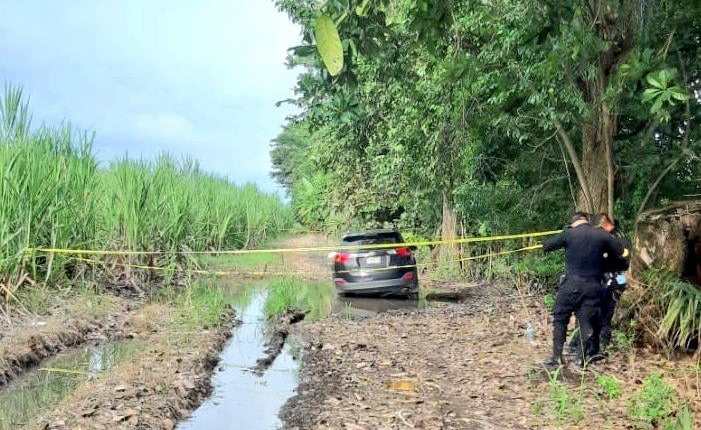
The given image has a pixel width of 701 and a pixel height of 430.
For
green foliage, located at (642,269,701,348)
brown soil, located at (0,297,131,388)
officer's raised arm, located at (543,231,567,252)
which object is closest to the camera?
green foliage, located at (642,269,701,348)

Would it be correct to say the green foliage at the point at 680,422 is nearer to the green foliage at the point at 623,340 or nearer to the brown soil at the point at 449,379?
the brown soil at the point at 449,379

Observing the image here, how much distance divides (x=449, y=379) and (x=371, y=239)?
7.32m

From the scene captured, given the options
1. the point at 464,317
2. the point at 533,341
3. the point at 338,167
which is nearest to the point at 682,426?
the point at 533,341

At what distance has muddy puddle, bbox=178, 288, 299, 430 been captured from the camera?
20.7ft

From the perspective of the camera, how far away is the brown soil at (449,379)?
564 centimetres

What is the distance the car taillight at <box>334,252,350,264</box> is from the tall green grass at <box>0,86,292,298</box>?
3.46 meters

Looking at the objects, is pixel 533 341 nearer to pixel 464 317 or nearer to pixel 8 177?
pixel 464 317

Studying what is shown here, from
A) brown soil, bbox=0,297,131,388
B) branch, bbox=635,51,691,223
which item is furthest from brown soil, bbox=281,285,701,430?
brown soil, bbox=0,297,131,388

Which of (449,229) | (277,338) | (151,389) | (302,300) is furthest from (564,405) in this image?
(449,229)

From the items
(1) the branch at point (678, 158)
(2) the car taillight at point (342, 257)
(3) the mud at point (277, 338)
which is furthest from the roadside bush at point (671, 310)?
(2) the car taillight at point (342, 257)

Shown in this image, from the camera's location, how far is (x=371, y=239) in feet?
46.8

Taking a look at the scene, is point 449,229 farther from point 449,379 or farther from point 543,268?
point 449,379

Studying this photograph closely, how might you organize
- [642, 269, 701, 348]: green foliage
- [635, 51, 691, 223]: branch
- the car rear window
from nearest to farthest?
[642, 269, 701, 348]: green foliage < [635, 51, 691, 223]: branch < the car rear window

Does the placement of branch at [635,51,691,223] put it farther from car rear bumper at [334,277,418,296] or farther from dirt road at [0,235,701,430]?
car rear bumper at [334,277,418,296]
